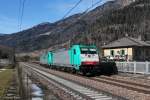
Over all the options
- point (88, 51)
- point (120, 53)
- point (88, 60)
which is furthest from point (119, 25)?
point (88, 60)

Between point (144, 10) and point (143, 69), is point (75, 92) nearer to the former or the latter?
point (143, 69)

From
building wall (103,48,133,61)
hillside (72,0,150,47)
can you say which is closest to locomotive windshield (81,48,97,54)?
building wall (103,48,133,61)

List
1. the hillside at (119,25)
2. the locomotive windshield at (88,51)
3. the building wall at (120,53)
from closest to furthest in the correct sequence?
the locomotive windshield at (88,51) < the building wall at (120,53) < the hillside at (119,25)

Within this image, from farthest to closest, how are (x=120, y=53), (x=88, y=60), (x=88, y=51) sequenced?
(x=120, y=53)
(x=88, y=51)
(x=88, y=60)

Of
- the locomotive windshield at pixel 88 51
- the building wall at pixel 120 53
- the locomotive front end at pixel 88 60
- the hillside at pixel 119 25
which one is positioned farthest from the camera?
the hillside at pixel 119 25

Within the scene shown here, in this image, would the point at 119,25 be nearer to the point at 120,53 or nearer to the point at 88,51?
the point at 120,53

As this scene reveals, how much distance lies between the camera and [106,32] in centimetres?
16800

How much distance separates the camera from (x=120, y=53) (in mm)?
72625

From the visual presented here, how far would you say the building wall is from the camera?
6777 centimetres

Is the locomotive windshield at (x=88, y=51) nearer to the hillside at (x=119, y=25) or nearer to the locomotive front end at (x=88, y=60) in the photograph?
the locomotive front end at (x=88, y=60)

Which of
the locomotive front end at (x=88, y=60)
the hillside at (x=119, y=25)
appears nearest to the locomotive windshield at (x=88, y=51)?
the locomotive front end at (x=88, y=60)

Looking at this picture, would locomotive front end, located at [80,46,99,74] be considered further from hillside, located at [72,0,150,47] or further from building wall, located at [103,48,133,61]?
hillside, located at [72,0,150,47]

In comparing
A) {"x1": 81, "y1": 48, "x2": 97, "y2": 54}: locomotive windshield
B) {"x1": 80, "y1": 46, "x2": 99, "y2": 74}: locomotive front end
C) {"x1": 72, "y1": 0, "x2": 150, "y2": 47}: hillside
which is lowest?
{"x1": 80, "y1": 46, "x2": 99, "y2": 74}: locomotive front end

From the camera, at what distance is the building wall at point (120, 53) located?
222 ft
